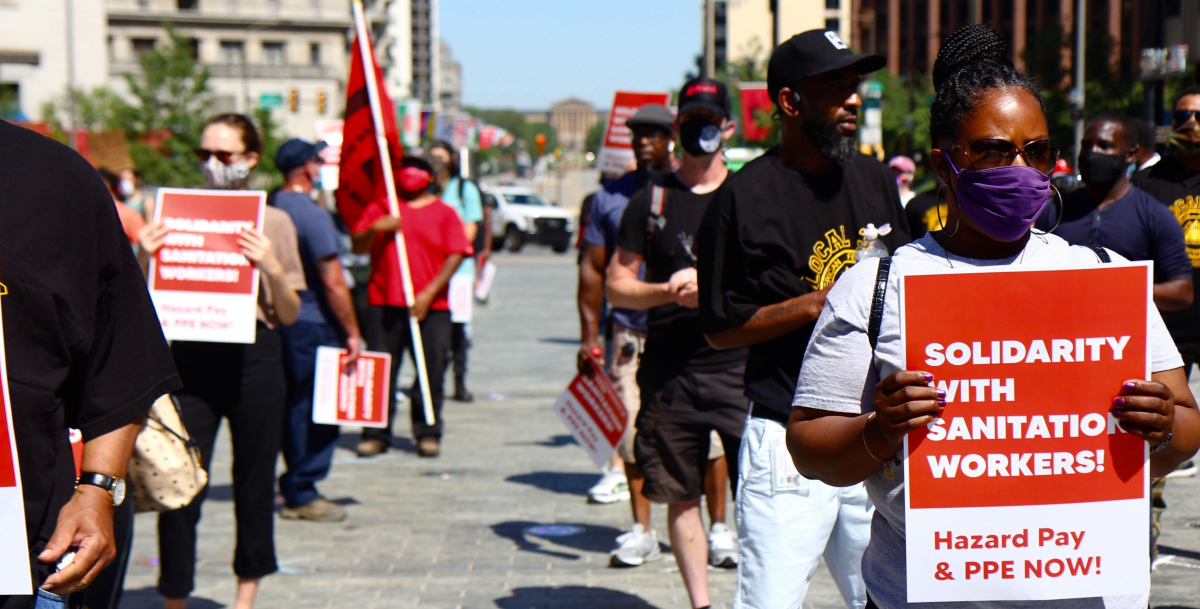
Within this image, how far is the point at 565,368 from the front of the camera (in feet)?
Answer: 43.1

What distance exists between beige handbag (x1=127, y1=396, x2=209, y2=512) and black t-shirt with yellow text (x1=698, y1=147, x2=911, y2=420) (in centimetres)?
151

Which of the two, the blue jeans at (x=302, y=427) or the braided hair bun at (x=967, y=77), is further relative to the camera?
the blue jeans at (x=302, y=427)

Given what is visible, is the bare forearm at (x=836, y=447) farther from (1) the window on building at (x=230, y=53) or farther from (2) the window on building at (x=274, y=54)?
(1) the window on building at (x=230, y=53)

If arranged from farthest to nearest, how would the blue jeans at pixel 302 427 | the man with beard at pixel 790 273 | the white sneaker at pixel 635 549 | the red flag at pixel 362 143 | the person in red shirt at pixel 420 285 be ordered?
the person in red shirt at pixel 420 285 < the red flag at pixel 362 143 < the blue jeans at pixel 302 427 < the white sneaker at pixel 635 549 < the man with beard at pixel 790 273

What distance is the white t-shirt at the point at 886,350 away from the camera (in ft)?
7.02

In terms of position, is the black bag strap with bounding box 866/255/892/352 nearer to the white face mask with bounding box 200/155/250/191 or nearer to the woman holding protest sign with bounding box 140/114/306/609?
the woman holding protest sign with bounding box 140/114/306/609

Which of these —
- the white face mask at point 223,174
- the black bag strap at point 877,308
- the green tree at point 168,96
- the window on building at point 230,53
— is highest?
the window on building at point 230,53

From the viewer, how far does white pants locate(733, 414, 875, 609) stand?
11.2ft

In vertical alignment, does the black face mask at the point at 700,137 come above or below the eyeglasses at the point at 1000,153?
above

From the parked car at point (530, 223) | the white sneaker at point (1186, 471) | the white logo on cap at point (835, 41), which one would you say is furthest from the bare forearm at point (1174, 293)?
the parked car at point (530, 223)

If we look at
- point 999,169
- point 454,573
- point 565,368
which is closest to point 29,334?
point 999,169

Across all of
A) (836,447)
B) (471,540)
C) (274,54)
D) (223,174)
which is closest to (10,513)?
(836,447)

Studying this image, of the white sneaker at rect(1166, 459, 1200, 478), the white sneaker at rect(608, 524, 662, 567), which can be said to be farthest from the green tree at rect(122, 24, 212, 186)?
the white sneaker at rect(608, 524, 662, 567)

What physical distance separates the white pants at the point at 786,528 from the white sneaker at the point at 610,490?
3850 mm
